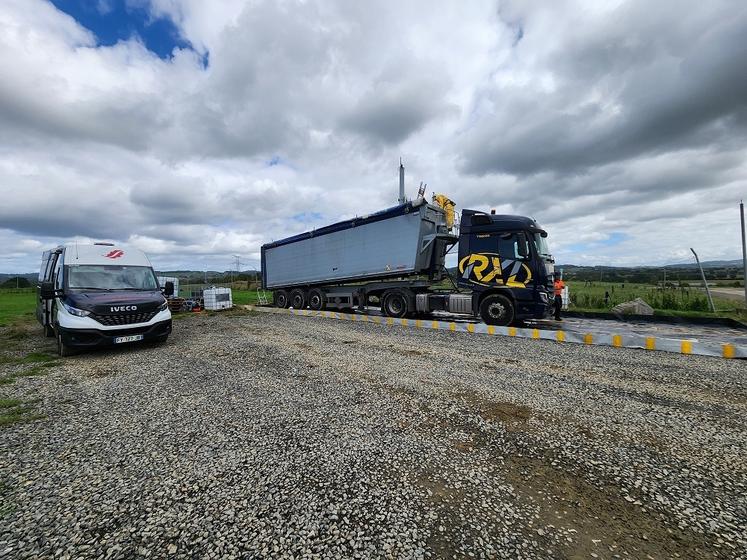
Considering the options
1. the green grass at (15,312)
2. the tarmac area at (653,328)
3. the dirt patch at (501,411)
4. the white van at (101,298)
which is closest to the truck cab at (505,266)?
the tarmac area at (653,328)

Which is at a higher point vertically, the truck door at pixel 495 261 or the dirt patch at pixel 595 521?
the truck door at pixel 495 261

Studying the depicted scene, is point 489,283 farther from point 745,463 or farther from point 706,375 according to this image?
point 745,463

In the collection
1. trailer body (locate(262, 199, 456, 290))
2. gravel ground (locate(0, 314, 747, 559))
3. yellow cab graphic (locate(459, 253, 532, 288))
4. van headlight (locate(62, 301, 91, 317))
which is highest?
trailer body (locate(262, 199, 456, 290))

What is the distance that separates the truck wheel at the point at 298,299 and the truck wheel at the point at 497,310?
8285mm

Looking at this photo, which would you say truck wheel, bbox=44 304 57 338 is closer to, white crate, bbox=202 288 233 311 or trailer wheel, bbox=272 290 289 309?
white crate, bbox=202 288 233 311

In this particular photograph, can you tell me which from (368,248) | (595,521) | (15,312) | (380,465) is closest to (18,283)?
(15,312)

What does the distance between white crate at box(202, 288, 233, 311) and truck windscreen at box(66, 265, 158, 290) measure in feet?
26.8

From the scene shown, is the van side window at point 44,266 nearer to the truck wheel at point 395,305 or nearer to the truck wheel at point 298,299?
the truck wheel at point 298,299

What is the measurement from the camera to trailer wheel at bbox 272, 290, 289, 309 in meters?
16.4

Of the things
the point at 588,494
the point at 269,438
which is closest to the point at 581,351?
the point at 588,494

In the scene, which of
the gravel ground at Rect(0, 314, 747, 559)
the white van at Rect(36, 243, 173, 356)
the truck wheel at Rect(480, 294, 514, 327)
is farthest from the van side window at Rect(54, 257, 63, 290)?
the truck wheel at Rect(480, 294, 514, 327)

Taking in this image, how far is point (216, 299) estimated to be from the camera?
634 inches

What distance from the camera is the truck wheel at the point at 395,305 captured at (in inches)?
467

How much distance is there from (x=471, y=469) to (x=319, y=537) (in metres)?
1.30
